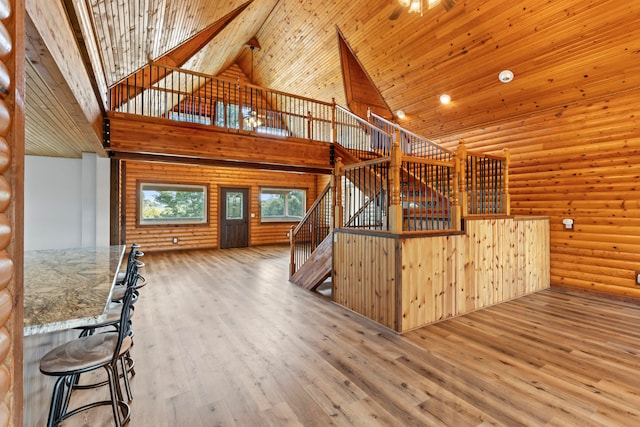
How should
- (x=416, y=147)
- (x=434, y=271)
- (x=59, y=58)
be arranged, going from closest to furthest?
(x=59, y=58), (x=434, y=271), (x=416, y=147)

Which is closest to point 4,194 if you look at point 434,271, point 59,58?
point 59,58

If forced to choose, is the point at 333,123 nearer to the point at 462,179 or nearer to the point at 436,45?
the point at 436,45

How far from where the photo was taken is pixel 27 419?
1532 millimetres

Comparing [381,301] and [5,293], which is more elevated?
[5,293]

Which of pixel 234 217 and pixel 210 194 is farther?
pixel 234 217

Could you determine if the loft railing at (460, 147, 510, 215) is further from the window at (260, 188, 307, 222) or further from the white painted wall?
the window at (260, 188, 307, 222)

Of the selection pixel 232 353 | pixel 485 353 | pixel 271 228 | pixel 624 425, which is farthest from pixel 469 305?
pixel 271 228

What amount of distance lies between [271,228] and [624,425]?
31.2 feet

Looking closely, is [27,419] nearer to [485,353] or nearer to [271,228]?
[485,353]

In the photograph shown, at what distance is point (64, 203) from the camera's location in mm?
5641

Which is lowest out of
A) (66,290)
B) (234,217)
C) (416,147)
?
(66,290)

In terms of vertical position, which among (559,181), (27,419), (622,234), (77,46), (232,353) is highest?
(77,46)

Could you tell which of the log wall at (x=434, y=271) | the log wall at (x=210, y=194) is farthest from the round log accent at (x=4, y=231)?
the log wall at (x=210, y=194)

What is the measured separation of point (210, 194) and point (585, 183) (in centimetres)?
903
